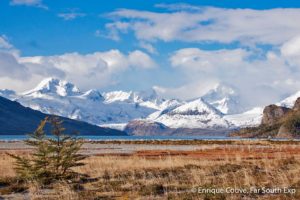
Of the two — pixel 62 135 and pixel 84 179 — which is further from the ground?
pixel 62 135

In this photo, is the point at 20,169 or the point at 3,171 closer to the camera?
the point at 20,169

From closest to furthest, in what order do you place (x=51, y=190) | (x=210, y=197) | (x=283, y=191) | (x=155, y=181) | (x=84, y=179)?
(x=210, y=197)
(x=283, y=191)
(x=51, y=190)
(x=155, y=181)
(x=84, y=179)

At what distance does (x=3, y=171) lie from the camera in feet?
107

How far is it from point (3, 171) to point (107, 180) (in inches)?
362

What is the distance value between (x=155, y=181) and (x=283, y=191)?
7.03 m

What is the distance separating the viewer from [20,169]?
2617 cm

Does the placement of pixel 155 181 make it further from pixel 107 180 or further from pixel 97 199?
pixel 97 199

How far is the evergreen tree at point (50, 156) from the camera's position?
26062 millimetres

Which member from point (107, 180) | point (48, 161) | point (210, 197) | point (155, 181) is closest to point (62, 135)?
point (48, 161)

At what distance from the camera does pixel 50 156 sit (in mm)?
27266

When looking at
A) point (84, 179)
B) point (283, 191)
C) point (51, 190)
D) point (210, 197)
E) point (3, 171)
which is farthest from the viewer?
point (3, 171)

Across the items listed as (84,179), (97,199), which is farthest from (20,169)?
(97,199)

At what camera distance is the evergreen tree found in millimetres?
26062

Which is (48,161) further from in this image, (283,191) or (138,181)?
(283,191)
